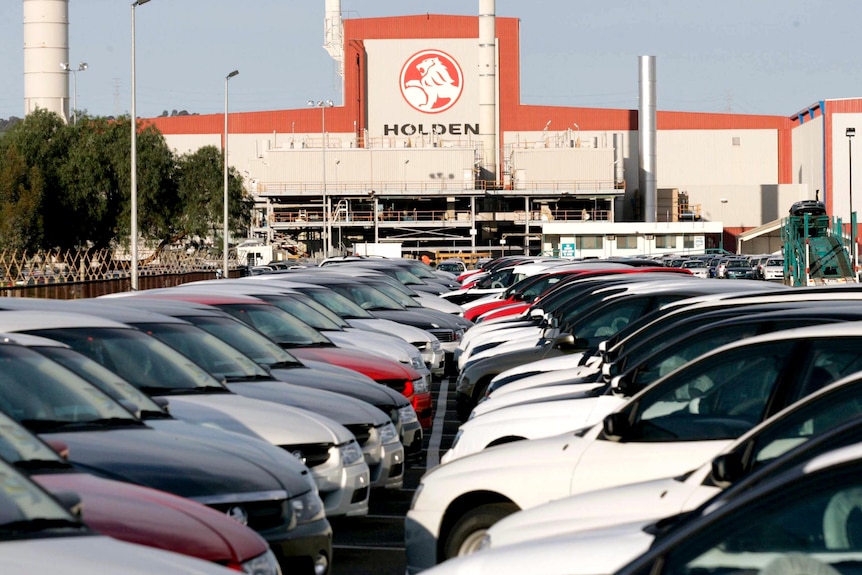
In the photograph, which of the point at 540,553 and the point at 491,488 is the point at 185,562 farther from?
the point at 491,488

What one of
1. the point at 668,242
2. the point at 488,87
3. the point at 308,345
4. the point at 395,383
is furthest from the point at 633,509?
the point at 488,87

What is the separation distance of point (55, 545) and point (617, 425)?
11.5 ft

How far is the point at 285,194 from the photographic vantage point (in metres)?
97.8

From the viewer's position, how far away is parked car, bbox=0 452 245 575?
373 centimetres

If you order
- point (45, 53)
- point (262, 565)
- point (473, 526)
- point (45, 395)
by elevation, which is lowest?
point (473, 526)

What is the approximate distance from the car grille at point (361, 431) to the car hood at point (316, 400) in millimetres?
41

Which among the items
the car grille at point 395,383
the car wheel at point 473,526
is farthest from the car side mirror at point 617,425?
the car grille at point 395,383

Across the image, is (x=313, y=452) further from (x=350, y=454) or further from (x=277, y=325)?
(x=277, y=325)

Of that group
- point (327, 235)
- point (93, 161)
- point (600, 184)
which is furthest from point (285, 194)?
point (93, 161)

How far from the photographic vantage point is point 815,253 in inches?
1781

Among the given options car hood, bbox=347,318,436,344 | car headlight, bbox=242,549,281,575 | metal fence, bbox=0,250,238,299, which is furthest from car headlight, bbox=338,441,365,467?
metal fence, bbox=0,250,238,299

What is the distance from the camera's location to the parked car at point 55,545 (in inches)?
147

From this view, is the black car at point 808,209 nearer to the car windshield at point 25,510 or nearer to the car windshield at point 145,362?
the car windshield at point 145,362

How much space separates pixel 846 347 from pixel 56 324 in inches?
197
